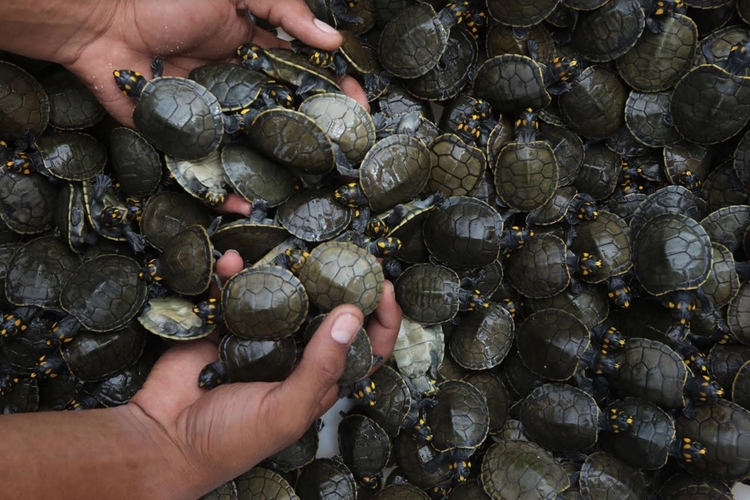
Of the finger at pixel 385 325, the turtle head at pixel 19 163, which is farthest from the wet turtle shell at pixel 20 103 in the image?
the finger at pixel 385 325

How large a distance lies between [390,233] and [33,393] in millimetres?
2194

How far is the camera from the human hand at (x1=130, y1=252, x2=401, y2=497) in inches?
88.0

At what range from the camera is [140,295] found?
303 centimetres

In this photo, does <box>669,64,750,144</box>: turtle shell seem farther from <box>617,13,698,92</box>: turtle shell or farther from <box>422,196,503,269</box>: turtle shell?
<box>422,196,503,269</box>: turtle shell

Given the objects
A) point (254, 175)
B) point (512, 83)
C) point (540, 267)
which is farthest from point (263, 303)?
point (512, 83)

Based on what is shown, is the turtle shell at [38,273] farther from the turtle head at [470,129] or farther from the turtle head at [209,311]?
the turtle head at [470,129]

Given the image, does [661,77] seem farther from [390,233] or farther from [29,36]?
[29,36]

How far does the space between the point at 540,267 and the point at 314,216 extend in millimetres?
1445

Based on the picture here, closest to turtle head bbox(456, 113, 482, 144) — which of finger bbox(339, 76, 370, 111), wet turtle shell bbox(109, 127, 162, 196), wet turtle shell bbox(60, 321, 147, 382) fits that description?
finger bbox(339, 76, 370, 111)

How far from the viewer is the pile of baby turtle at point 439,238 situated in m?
3.05

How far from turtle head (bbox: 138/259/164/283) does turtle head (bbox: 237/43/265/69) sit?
1273mm

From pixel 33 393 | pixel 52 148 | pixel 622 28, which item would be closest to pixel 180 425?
pixel 33 393

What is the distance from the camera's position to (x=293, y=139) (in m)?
3.05

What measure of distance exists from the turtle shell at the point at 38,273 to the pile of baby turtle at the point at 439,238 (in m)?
0.01
